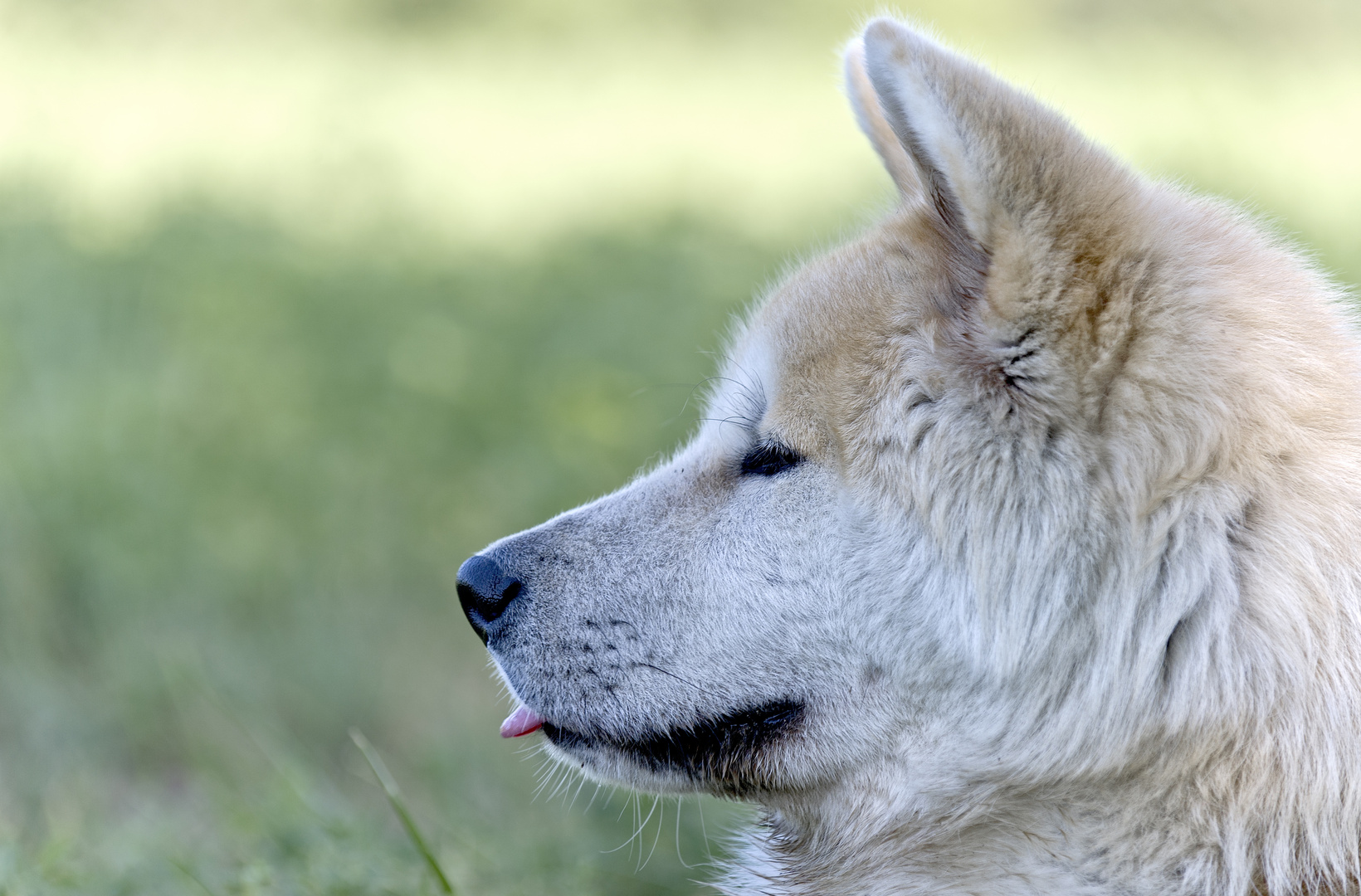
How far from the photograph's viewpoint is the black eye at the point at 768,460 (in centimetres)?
204

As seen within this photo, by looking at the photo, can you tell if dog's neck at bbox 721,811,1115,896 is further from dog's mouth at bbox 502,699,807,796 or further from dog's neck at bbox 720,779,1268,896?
dog's mouth at bbox 502,699,807,796

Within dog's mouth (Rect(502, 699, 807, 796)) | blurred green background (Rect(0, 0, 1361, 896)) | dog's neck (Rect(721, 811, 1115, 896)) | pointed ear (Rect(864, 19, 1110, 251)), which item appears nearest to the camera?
pointed ear (Rect(864, 19, 1110, 251))

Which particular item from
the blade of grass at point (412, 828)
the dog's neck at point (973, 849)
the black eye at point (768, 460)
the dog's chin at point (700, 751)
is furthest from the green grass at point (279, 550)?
the black eye at point (768, 460)

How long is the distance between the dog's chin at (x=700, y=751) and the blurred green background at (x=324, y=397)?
678 millimetres

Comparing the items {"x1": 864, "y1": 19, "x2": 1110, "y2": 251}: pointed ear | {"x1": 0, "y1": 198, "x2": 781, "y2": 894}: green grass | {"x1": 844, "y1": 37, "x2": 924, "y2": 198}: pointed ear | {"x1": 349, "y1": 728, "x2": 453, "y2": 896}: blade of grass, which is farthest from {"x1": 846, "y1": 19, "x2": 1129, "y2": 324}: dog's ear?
{"x1": 0, "y1": 198, "x2": 781, "y2": 894}: green grass

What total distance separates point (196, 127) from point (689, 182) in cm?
436

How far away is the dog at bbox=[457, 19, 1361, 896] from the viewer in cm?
168

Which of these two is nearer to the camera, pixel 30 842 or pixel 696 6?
pixel 30 842

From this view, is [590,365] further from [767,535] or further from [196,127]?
[196,127]

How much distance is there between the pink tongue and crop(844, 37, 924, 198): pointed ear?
3.99 ft

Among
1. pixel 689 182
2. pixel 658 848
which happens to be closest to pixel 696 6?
pixel 689 182

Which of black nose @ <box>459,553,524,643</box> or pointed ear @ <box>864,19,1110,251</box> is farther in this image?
black nose @ <box>459,553,524,643</box>

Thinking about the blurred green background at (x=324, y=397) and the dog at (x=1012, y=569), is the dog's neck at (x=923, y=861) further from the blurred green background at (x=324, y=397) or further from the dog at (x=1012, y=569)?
the blurred green background at (x=324, y=397)

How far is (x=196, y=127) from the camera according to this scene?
10578mm
